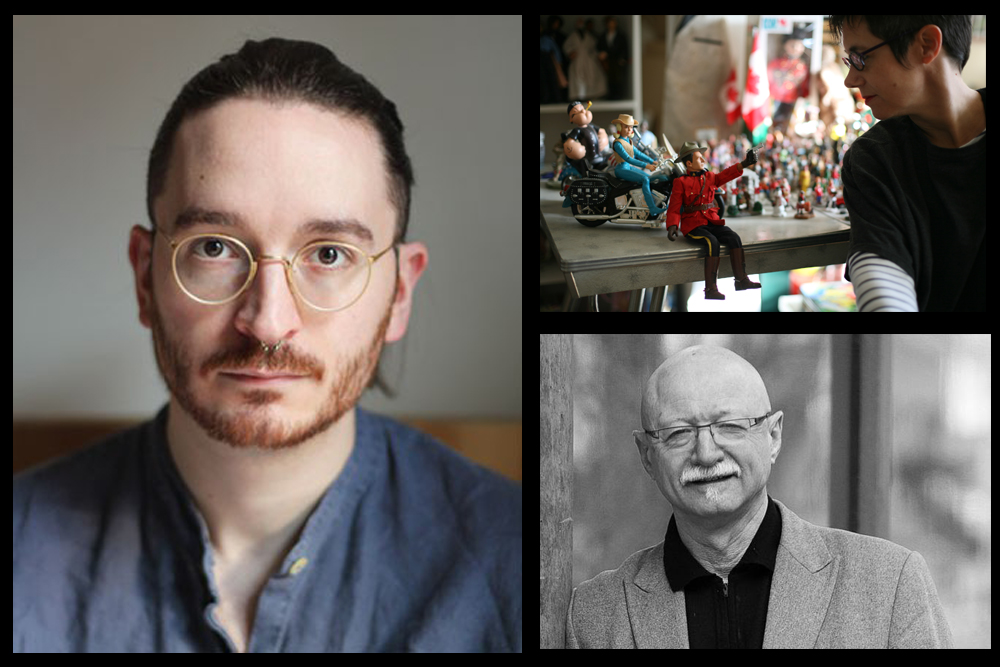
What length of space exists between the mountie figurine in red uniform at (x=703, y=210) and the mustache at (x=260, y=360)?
48cm

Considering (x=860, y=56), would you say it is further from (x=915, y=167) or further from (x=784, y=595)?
(x=784, y=595)

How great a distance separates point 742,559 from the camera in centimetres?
110

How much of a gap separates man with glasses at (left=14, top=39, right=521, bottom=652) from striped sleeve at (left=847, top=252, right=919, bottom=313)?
0.54 meters

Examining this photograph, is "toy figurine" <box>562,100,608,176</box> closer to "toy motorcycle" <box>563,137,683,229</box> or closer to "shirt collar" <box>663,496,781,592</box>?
"toy motorcycle" <box>563,137,683,229</box>

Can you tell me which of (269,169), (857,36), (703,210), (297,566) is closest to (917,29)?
(857,36)

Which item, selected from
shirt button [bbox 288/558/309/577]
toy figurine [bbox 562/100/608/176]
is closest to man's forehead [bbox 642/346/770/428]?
toy figurine [bbox 562/100/608/176]

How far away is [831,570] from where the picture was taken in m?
→ 1.10

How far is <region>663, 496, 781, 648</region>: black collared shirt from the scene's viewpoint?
1.10 metres

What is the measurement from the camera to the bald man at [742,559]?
109 centimetres

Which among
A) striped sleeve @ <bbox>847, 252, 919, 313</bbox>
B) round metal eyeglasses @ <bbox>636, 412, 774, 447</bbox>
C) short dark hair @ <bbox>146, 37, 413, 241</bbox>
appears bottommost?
round metal eyeglasses @ <bbox>636, 412, 774, 447</bbox>

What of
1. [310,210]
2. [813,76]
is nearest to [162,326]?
[310,210]

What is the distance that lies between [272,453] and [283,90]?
0.45m

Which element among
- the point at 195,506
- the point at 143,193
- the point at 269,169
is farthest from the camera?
the point at 143,193

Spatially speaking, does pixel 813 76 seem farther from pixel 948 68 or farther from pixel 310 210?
pixel 310 210
